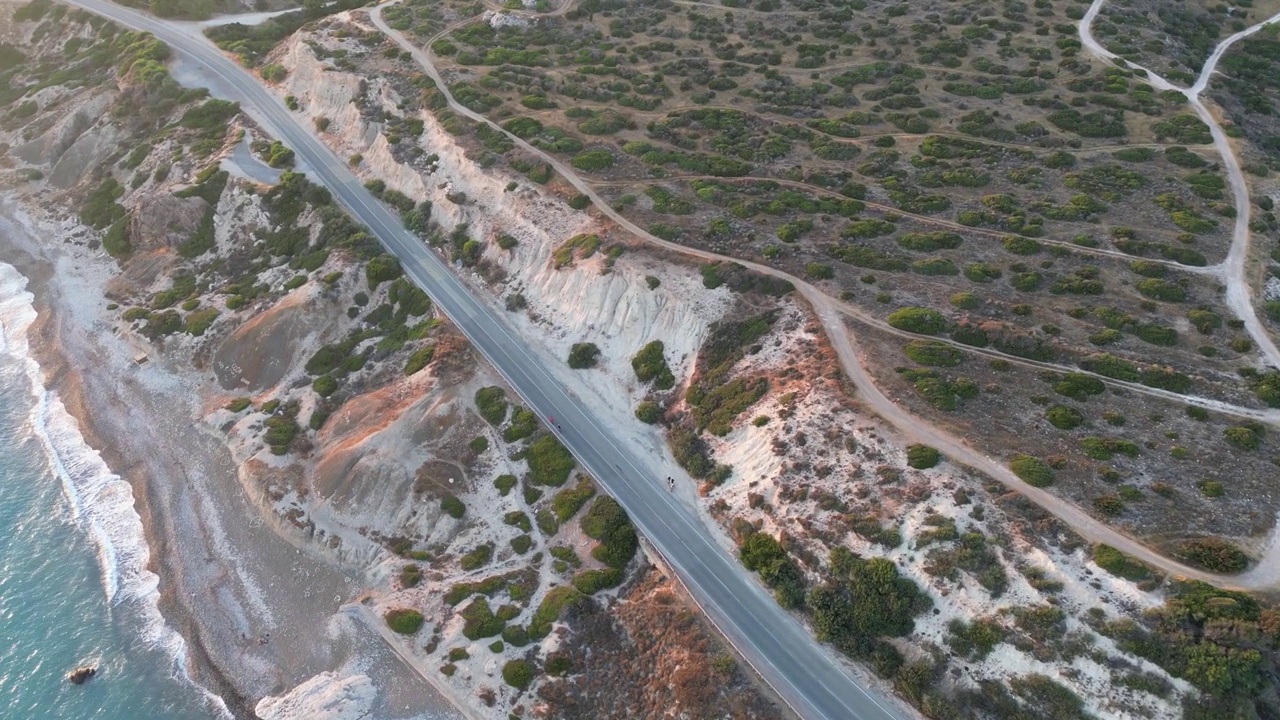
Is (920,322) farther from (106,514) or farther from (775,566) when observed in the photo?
(106,514)

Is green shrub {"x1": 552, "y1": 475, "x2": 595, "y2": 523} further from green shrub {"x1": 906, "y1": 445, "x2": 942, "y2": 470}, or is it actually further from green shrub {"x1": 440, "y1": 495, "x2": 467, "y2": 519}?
green shrub {"x1": 906, "y1": 445, "x2": 942, "y2": 470}

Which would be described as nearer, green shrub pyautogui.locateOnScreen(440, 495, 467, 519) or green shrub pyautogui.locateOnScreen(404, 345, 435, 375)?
green shrub pyautogui.locateOnScreen(440, 495, 467, 519)

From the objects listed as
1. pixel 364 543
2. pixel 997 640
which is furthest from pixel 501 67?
pixel 997 640

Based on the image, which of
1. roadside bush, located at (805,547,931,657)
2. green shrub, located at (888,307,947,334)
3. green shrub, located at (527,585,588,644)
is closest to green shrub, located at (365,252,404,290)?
green shrub, located at (527,585,588,644)

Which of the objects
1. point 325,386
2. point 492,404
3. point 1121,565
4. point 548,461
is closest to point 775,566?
point 1121,565

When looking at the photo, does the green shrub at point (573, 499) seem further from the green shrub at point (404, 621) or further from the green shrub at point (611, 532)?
the green shrub at point (404, 621)

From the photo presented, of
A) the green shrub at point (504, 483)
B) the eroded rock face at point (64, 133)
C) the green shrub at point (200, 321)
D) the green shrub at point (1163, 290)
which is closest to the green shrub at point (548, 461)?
the green shrub at point (504, 483)
